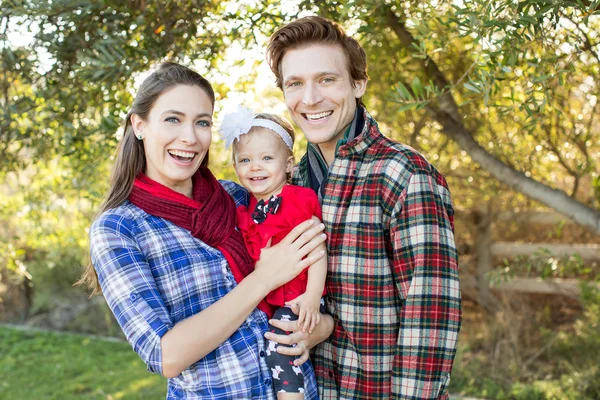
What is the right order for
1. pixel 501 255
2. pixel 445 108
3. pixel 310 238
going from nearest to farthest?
pixel 310 238, pixel 445 108, pixel 501 255

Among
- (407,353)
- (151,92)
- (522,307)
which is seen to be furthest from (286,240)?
(522,307)

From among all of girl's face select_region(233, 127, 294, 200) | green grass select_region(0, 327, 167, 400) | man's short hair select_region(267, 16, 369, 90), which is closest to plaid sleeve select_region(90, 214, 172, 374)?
girl's face select_region(233, 127, 294, 200)

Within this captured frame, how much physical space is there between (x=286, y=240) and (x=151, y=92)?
2.32ft

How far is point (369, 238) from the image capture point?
217 centimetres

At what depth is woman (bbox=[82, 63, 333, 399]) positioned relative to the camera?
199 cm

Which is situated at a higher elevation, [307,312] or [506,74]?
[506,74]

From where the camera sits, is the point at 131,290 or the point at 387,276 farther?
the point at 387,276

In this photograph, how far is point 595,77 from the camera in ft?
12.8

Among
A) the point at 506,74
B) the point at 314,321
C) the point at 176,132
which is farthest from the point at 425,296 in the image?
the point at 506,74

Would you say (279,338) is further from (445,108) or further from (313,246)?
(445,108)

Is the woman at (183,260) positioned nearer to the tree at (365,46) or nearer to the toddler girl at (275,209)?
the toddler girl at (275,209)

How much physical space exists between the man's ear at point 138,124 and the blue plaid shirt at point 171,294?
0.90 feet

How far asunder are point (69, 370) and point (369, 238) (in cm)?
640

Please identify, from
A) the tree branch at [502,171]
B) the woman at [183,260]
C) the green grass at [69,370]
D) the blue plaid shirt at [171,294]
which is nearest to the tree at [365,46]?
the tree branch at [502,171]
